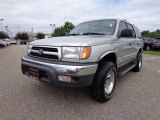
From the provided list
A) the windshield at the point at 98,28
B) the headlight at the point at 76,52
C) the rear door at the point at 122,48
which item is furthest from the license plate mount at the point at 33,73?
the rear door at the point at 122,48

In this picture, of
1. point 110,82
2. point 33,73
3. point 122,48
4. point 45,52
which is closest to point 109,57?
point 110,82

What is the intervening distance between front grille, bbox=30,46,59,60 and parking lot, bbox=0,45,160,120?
950 mm

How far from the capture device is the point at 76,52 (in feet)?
10.8

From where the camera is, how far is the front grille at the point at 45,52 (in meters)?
3.44

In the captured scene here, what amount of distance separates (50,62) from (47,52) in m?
0.26

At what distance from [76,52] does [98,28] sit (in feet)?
5.37

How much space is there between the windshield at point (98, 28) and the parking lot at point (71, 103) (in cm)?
147

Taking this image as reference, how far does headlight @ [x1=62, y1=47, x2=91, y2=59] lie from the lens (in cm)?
326

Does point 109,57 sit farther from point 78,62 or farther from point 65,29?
point 65,29

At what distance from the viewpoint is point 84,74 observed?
10.5 ft

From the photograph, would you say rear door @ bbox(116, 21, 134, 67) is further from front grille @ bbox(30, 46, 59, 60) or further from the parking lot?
front grille @ bbox(30, 46, 59, 60)

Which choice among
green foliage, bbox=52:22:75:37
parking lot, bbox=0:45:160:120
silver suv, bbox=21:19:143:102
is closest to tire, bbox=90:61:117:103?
silver suv, bbox=21:19:143:102

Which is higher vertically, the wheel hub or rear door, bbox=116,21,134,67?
rear door, bbox=116,21,134,67

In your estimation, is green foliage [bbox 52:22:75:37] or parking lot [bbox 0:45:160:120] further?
green foliage [bbox 52:22:75:37]
